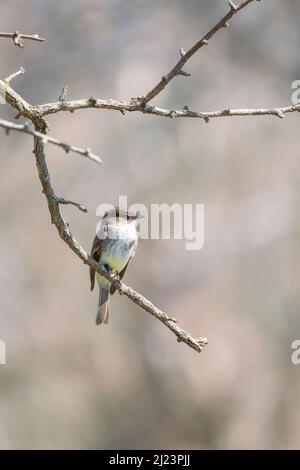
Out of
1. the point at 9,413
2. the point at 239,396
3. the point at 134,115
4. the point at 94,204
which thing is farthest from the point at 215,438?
the point at 134,115

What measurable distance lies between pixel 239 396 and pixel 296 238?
10.2ft

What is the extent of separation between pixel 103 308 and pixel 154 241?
21.7 feet

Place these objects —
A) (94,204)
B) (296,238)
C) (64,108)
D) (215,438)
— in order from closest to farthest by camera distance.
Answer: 1. (64,108)
2. (94,204)
3. (296,238)
4. (215,438)

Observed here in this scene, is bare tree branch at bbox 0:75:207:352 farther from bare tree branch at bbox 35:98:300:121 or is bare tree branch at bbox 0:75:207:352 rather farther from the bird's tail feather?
the bird's tail feather

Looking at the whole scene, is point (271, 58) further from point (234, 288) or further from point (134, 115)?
point (234, 288)

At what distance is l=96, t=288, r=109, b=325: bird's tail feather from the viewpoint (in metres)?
6.19

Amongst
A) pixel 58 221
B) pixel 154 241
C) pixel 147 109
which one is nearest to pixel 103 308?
pixel 58 221

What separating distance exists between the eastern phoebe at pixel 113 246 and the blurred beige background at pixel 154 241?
5.20 metres

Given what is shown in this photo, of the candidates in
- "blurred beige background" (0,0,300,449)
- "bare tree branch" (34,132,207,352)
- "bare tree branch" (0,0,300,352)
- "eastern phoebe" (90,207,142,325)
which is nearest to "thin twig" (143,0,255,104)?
"bare tree branch" (0,0,300,352)

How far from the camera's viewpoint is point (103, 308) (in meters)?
6.27

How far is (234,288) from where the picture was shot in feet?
44.8

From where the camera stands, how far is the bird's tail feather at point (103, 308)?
6187 millimetres

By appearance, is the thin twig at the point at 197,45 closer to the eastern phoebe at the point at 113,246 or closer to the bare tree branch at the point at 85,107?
the bare tree branch at the point at 85,107

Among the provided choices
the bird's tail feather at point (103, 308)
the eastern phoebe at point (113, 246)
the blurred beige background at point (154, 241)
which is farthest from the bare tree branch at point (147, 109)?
the blurred beige background at point (154, 241)
